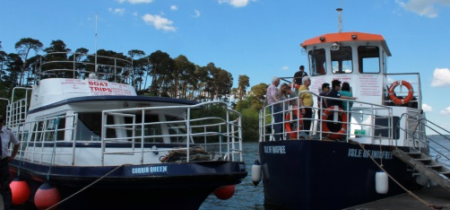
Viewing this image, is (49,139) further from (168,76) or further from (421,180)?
(168,76)

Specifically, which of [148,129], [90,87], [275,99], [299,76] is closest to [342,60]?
[299,76]

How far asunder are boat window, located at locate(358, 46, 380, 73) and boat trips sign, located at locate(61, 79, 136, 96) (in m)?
6.65

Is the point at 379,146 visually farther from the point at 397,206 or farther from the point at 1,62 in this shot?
the point at 1,62

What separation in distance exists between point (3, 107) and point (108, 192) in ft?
105

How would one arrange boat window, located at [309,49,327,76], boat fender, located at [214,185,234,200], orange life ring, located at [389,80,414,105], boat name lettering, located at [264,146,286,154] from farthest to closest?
1. boat window, located at [309,49,327,76]
2. orange life ring, located at [389,80,414,105]
3. boat name lettering, located at [264,146,286,154]
4. boat fender, located at [214,185,234,200]

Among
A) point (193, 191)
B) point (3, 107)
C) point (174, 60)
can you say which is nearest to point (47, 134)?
point (193, 191)

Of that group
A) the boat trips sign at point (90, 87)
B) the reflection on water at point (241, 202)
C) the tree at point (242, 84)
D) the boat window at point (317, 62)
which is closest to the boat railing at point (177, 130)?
the boat trips sign at point (90, 87)

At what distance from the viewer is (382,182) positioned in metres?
8.62

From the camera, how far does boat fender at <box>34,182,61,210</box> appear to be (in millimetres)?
7527

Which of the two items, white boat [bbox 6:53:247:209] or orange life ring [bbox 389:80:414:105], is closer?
white boat [bbox 6:53:247:209]

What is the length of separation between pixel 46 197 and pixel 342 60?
27.9 feet

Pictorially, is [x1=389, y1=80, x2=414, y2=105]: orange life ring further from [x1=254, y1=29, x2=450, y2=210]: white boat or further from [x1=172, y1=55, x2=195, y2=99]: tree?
[x1=172, y1=55, x2=195, y2=99]: tree

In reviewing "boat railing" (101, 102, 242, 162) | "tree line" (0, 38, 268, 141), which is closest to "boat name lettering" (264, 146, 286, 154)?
"boat railing" (101, 102, 242, 162)

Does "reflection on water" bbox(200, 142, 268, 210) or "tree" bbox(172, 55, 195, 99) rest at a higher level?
"tree" bbox(172, 55, 195, 99)
